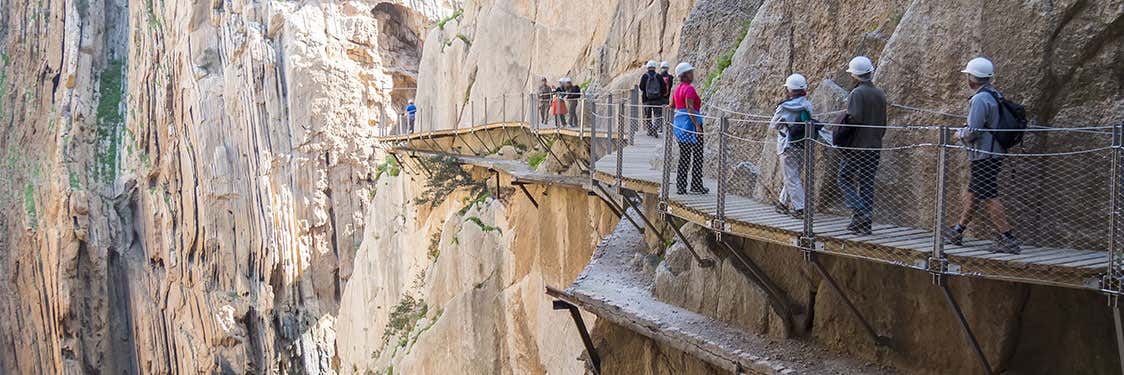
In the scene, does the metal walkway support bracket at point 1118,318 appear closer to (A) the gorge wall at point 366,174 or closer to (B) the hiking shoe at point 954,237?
(A) the gorge wall at point 366,174

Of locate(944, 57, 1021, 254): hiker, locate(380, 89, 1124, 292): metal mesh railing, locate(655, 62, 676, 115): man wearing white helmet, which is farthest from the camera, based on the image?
locate(655, 62, 676, 115): man wearing white helmet

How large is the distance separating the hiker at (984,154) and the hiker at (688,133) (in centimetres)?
269

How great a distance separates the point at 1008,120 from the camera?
5238 millimetres

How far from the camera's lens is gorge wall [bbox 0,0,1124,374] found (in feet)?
19.1

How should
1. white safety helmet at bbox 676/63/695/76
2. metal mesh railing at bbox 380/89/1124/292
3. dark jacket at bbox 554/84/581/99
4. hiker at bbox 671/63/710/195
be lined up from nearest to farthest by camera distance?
metal mesh railing at bbox 380/89/1124/292
hiker at bbox 671/63/710/195
white safety helmet at bbox 676/63/695/76
dark jacket at bbox 554/84/581/99

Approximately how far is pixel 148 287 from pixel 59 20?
14555 mm

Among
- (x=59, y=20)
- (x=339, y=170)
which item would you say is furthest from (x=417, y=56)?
(x=59, y=20)

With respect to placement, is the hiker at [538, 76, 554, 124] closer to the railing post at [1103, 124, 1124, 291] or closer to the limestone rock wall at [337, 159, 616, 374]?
the limestone rock wall at [337, 159, 616, 374]

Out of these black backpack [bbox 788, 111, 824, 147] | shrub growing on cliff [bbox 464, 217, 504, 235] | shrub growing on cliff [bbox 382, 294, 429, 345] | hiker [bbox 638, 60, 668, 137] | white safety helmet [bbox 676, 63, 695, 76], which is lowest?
shrub growing on cliff [bbox 382, 294, 429, 345]

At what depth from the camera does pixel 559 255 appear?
1405cm

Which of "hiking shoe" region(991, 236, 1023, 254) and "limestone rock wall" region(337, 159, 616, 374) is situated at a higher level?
"hiking shoe" region(991, 236, 1023, 254)

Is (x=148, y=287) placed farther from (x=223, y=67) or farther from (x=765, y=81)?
(x=765, y=81)

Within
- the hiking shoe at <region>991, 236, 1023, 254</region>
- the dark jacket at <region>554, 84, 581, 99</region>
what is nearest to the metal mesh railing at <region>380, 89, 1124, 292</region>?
the hiking shoe at <region>991, 236, 1023, 254</region>

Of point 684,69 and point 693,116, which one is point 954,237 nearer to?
point 693,116
